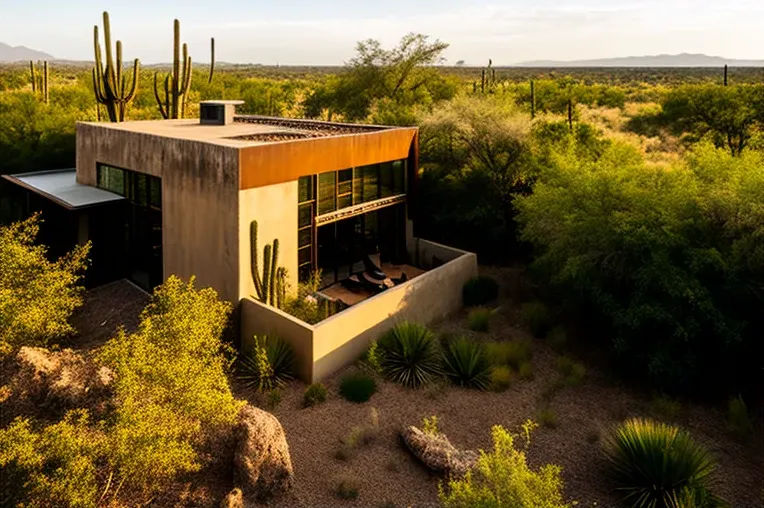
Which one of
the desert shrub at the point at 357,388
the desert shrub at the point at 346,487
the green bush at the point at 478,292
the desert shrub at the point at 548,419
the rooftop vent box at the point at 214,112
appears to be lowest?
the desert shrub at the point at 346,487

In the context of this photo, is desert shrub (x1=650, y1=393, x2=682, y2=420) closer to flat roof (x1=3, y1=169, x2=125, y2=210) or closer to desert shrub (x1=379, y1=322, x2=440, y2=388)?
desert shrub (x1=379, y1=322, x2=440, y2=388)

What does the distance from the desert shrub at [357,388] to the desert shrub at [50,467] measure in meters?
4.74

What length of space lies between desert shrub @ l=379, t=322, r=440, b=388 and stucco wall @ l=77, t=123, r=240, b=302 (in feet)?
12.4

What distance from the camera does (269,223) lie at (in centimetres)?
1359

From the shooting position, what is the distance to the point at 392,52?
110 feet

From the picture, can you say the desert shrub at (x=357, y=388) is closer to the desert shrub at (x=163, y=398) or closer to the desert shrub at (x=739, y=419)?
the desert shrub at (x=163, y=398)

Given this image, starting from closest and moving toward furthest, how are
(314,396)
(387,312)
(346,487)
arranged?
(346,487), (314,396), (387,312)

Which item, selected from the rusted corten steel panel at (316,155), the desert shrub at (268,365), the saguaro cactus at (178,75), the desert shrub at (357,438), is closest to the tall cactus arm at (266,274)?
the desert shrub at (268,365)

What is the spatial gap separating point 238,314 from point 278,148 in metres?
4.02

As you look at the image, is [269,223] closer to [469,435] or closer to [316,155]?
[316,155]

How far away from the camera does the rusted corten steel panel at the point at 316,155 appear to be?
42.3 feet

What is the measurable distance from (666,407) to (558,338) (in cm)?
327

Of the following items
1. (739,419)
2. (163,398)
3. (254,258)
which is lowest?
(739,419)

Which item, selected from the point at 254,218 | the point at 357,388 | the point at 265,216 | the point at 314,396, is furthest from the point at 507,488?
the point at 265,216
